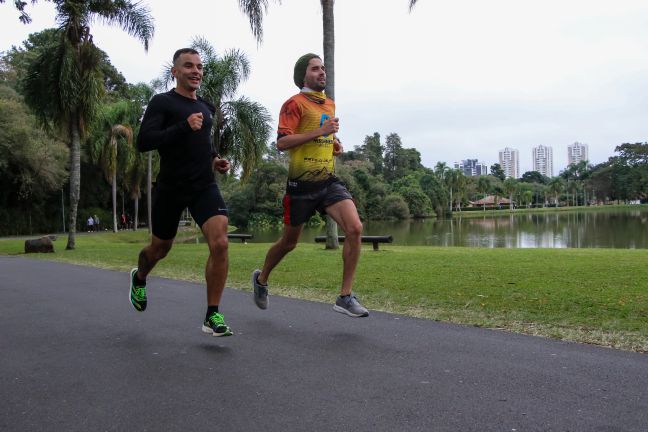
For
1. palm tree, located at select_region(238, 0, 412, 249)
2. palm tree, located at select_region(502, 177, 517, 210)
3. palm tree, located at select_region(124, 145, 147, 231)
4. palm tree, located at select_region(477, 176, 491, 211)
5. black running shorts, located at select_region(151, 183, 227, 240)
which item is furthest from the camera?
palm tree, located at select_region(477, 176, 491, 211)

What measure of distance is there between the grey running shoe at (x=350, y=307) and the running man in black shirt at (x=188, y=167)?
3.23 ft

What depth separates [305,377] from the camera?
3.14m

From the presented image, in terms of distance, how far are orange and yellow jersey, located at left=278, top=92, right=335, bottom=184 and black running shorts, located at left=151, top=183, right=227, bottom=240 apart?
2.36 ft

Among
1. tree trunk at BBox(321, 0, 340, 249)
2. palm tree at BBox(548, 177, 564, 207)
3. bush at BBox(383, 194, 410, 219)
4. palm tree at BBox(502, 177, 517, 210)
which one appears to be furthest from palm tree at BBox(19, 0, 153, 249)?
palm tree at BBox(548, 177, 564, 207)

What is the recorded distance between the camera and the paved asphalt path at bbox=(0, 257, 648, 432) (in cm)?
252

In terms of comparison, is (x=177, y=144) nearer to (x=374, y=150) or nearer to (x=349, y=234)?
(x=349, y=234)

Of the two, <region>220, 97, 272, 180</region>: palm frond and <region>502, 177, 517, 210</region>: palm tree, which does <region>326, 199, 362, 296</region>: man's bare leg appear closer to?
<region>220, 97, 272, 180</region>: palm frond

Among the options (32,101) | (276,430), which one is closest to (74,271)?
(276,430)

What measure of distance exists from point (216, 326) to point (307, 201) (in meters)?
1.30

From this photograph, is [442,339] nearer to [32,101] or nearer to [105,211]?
[32,101]

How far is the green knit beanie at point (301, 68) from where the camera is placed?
482 centimetres

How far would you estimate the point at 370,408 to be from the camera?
2.63 meters

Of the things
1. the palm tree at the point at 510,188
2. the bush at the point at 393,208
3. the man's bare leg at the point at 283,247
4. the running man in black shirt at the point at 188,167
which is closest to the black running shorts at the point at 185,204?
the running man in black shirt at the point at 188,167

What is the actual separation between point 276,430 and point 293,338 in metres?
1.70
